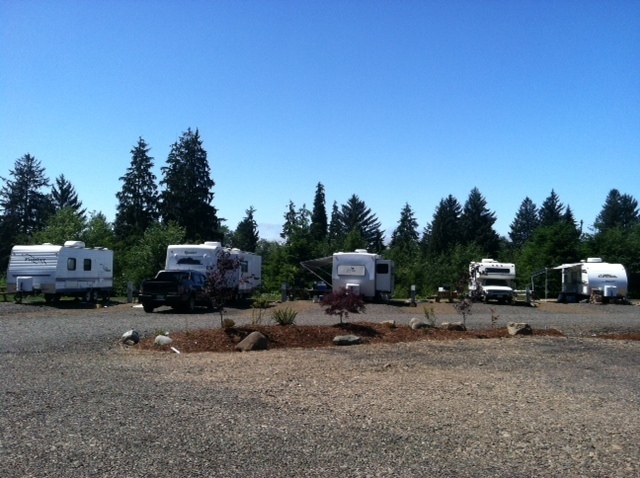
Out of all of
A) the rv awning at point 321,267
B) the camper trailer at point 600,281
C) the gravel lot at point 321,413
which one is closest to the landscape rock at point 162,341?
the gravel lot at point 321,413

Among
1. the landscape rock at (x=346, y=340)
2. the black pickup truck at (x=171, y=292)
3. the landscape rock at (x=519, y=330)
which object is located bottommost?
the landscape rock at (x=346, y=340)

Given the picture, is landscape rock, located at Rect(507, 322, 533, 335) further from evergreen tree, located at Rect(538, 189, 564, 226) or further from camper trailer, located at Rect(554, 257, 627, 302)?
evergreen tree, located at Rect(538, 189, 564, 226)

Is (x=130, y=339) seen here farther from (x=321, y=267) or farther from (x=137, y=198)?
(x=137, y=198)

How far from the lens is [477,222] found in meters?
93.2

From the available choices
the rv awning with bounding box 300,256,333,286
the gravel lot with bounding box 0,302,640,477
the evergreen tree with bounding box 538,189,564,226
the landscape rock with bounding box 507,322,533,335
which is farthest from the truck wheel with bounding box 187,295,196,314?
the evergreen tree with bounding box 538,189,564,226

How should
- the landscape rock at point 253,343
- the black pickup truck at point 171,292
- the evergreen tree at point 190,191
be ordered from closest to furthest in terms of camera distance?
the landscape rock at point 253,343, the black pickup truck at point 171,292, the evergreen tree at point 190,191

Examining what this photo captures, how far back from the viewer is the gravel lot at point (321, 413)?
5539 mm

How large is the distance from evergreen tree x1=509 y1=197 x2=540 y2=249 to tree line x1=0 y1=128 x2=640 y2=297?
0.20 m

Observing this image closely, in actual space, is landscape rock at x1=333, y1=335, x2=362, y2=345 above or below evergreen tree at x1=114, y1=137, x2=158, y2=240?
below

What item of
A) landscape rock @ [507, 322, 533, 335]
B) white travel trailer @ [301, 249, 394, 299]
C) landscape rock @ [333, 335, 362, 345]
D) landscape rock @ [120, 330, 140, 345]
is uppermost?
white travel trailer @ [301, 249, 394, 299]

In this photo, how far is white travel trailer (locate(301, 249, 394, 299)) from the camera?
31.9m

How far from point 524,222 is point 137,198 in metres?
78.0

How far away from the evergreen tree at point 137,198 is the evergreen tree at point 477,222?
1841 inches

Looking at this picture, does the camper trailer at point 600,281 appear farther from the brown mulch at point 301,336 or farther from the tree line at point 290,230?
the brown mulch at point 301,336
